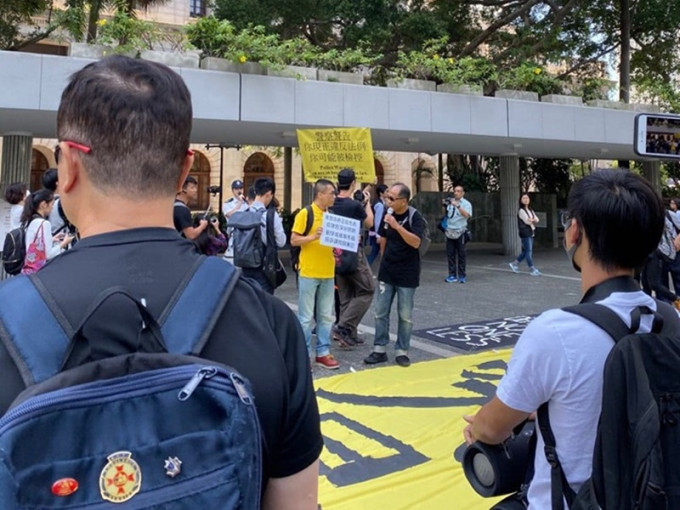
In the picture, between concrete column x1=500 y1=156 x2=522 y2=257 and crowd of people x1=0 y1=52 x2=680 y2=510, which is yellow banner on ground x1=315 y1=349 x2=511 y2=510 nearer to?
crowd of people x1=0 y1=52 x2=680 y2=510

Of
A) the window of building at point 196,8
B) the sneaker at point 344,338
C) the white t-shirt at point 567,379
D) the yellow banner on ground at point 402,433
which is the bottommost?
the yellow banner on ground at point 402,433

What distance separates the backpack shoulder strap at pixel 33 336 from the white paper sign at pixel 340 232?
4420 mm

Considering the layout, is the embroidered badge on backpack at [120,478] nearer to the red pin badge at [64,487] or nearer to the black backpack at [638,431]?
the red pin badge at [64,487]

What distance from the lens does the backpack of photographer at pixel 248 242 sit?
17.2ft

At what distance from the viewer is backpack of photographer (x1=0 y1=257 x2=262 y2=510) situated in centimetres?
80

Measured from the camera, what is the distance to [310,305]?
552cm

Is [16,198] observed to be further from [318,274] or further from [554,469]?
[554,469]

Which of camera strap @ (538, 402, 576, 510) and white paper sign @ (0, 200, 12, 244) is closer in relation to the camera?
camera strap @ (538, 402, 576, 510)

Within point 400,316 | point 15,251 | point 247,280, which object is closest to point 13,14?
point 15,251

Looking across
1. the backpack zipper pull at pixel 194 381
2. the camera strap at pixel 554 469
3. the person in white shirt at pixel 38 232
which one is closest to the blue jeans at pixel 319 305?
the person in white shirt at pixel 38 232

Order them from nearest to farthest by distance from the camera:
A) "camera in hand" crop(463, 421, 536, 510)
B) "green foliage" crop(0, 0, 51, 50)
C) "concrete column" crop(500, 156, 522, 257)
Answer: "camera in hand" crop(463, 421, 536, 510), "green foliage" crop(0, 0, 51, 50), "concrete column" crop(500, 156, 522, 257)

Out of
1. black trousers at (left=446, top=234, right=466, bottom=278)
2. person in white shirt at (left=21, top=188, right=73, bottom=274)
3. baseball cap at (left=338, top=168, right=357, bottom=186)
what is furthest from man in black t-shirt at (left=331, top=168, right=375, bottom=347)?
black trousers at (left=446, top=234, right=466, bottom=278)

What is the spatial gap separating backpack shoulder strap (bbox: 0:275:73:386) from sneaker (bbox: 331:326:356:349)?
546 centimetres

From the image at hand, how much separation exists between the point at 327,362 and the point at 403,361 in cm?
76
